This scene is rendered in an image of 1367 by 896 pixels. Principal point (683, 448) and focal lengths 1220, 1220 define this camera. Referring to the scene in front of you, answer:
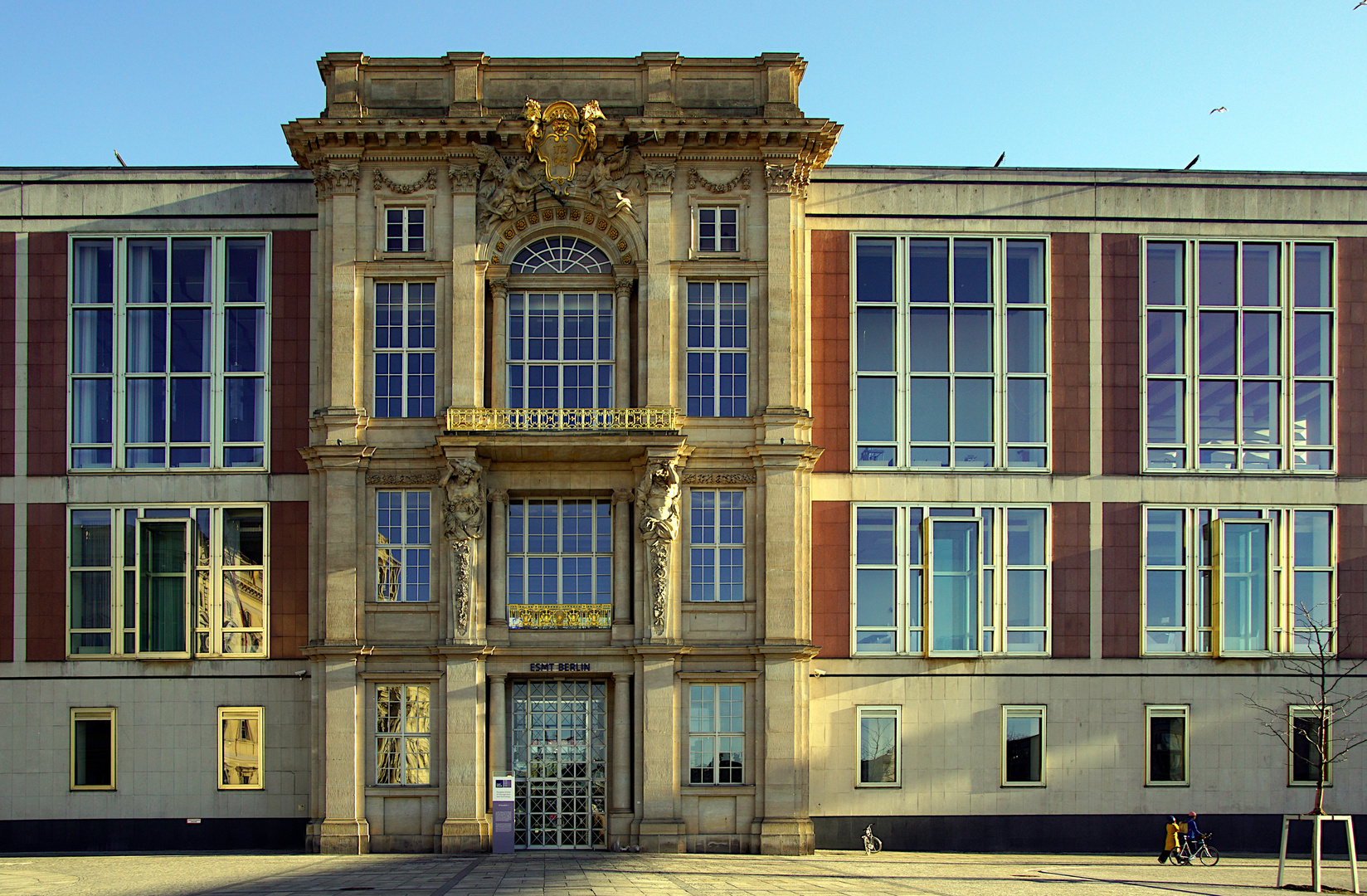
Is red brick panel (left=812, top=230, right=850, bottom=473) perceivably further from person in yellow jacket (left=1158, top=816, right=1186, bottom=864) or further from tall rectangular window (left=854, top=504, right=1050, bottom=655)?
person in yellow jacket (left=1158, top=816, right=1186, bottom=864)

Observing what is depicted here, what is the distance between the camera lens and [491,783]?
30812 mm

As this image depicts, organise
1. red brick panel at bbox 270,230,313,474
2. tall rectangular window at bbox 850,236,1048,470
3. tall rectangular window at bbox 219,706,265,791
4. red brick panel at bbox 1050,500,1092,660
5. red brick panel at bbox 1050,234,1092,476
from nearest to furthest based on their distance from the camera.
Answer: tall rectangular window at bbox 219,706,265,791 < red brick panel at bbox 270,230,313,474 < red brick panel at bbox 1050,500,1092,660 < tall rectangular window at bbox 850,236,1048,470 < red brick panel at bbox 1050,234,1092,476

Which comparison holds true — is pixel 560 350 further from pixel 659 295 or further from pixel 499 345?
pixel 659 295

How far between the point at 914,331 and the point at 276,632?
19.0 m

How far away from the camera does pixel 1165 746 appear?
107 feet

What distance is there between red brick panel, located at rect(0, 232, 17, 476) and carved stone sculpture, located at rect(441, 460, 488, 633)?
40.7 ft

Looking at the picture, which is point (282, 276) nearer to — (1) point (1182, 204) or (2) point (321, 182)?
(2) point (321, 182)

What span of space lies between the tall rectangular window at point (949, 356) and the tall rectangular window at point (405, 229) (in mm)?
11715

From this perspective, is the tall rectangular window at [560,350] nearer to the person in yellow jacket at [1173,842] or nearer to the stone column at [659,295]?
the stone column at [659,295]

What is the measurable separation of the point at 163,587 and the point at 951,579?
21.1 meters

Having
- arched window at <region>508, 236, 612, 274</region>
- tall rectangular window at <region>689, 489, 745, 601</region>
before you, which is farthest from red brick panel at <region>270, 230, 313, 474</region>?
tall rectangular window at <region>689, 489, 745, 601</region>

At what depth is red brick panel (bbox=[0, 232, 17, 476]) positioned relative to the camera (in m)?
32.8

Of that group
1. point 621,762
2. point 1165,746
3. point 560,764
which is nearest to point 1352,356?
point 1165,746

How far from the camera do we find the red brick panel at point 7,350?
107 feet
